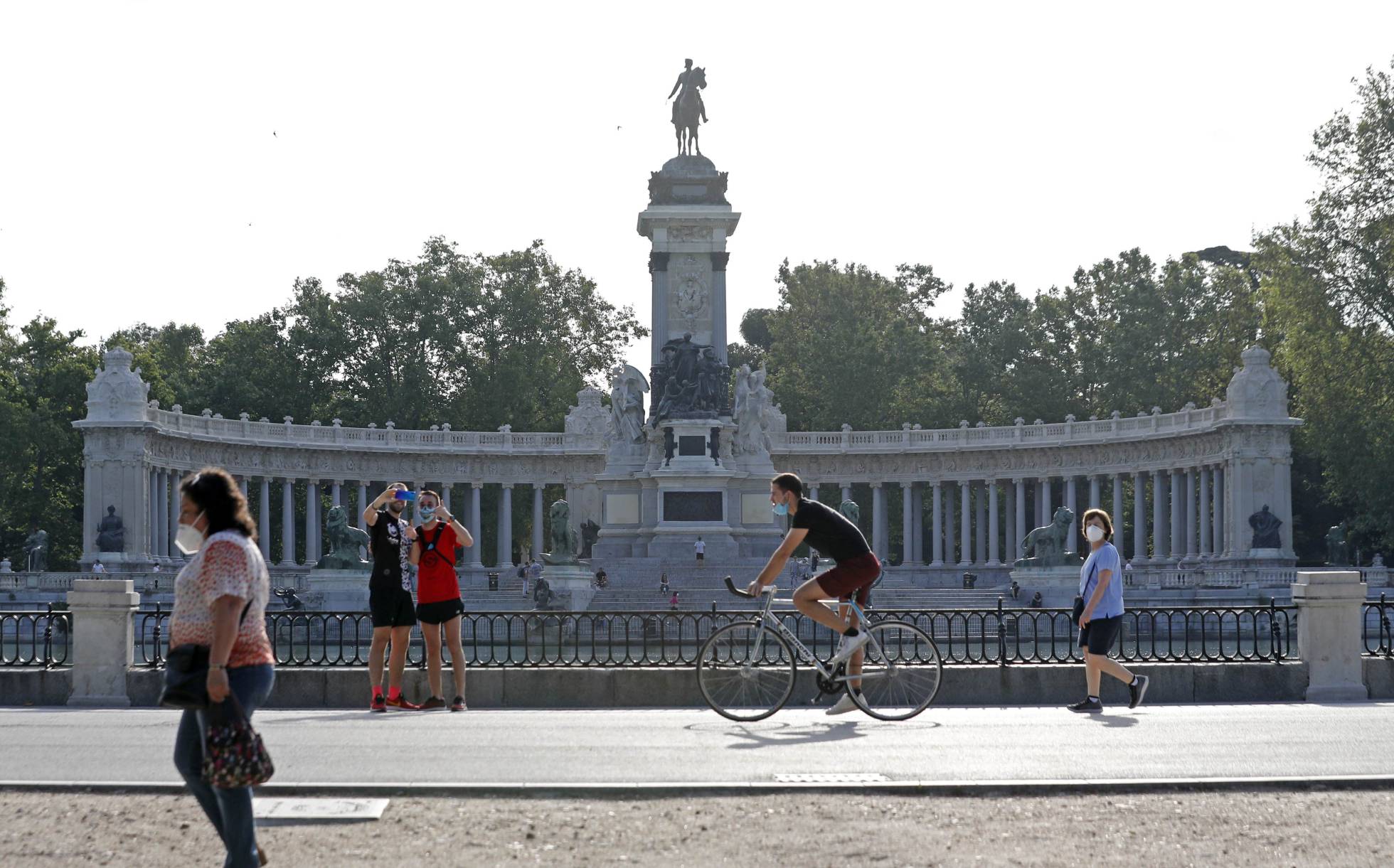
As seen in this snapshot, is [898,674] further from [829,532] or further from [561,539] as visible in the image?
[561,539]

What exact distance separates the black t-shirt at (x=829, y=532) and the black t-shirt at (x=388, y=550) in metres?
4.58

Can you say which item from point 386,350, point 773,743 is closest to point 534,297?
point 386,350

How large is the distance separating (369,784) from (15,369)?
75.5 meters

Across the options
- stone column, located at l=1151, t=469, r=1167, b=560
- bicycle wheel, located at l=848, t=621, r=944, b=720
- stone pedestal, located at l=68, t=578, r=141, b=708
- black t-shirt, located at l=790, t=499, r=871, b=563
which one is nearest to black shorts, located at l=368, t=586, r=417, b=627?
stone pedestal, located at l=68, t=578, r=141, b=708

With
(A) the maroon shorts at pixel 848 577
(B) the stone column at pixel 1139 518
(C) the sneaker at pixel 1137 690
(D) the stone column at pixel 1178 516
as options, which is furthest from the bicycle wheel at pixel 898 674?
(B) the stone column at pixel 1139 518

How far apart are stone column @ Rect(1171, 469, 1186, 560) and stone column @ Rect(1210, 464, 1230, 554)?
405 centimetres

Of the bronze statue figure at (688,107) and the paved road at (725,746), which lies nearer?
the paved road at (725,746)

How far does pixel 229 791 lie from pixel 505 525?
79589 millimetres

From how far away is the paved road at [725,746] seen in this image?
14117 millimetres

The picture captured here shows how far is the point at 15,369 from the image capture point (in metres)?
82.8

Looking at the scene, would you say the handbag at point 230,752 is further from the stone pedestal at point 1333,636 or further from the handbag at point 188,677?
the stone pedestal at point 1333,636

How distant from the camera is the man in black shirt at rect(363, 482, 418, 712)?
1922 cm

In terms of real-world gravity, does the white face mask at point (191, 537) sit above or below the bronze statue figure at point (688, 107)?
below

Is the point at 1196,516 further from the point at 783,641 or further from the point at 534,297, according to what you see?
the point at 783,641
